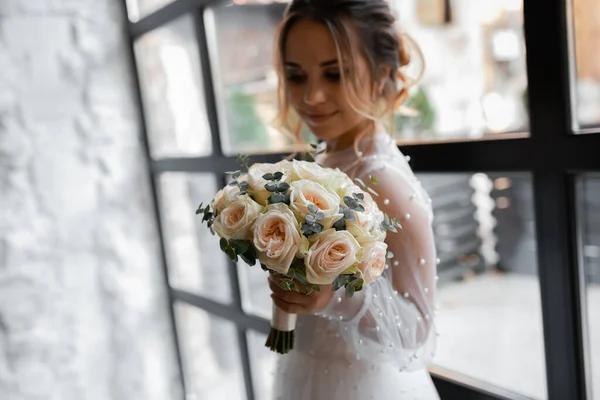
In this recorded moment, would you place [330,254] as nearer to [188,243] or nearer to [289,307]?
[289,307]

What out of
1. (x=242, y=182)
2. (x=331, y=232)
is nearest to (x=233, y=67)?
(x=242, y=182)

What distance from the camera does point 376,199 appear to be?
3.46 ft

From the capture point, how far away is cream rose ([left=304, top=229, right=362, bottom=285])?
2.75 feet

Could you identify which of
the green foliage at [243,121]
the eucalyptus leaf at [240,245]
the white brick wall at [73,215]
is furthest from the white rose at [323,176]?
the white brick wall at [73,215]

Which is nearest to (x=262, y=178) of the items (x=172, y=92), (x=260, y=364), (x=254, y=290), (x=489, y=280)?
(x=489, y=280)

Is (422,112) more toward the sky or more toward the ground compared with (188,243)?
more toward the sky

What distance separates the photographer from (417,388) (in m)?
1.14

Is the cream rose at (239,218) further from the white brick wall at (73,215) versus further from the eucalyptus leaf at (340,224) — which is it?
the white brick wall at (73,215)

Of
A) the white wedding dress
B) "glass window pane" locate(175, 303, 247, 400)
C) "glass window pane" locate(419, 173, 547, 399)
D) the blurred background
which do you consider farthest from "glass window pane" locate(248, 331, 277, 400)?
the white wedding dress

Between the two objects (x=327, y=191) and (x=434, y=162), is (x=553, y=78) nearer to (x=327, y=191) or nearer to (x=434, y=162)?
(x=434, y=162)

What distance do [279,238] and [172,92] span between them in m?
1.62

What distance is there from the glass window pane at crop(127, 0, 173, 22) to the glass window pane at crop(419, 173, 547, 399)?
4.73 feet

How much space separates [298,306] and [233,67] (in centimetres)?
121

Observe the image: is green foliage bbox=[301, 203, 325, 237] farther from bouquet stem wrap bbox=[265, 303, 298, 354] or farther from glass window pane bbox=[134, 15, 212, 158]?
glass window pane bbox=[134, 15, 212, 158]
